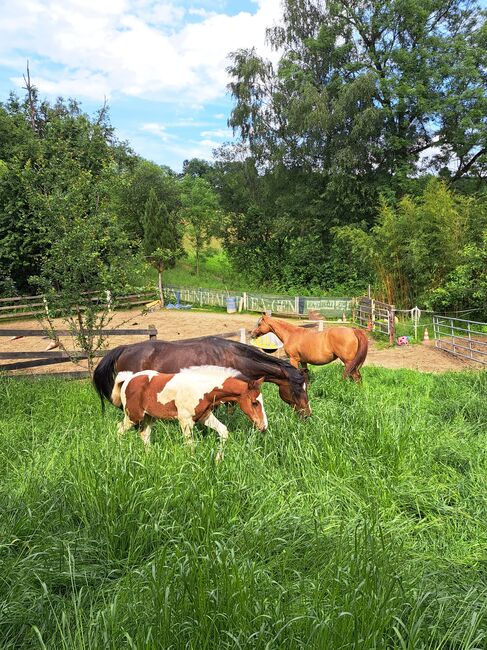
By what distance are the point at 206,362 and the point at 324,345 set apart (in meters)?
3.16

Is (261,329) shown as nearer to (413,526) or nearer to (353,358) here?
(353,358)

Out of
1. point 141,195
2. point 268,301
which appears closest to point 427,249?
point 268,301

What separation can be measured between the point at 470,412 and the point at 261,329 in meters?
3.95

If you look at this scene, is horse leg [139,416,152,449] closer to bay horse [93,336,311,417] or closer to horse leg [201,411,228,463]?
horse leg [201,411,228,463]

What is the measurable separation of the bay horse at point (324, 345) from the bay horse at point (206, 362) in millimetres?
2575

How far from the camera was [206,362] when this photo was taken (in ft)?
16.4

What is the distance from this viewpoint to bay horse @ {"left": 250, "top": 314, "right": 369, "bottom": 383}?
723 cm

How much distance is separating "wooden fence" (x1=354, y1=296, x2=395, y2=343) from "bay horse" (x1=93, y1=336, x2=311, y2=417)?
8.74 meters

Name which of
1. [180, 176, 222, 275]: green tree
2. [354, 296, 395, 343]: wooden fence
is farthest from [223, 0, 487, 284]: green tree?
[354, 296, 395, 343]: wooden fence

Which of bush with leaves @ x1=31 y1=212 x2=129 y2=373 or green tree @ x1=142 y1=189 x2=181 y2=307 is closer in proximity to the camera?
bush with leaves @ x1=31 y1=212 x2=129 y2=373

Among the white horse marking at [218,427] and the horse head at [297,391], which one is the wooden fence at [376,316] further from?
the white horse marking at [218,427]

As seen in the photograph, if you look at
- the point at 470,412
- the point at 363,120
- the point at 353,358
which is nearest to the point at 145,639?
the point at 470,412

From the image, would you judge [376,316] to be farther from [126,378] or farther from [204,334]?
[126,378]

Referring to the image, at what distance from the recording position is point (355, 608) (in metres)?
1.79
